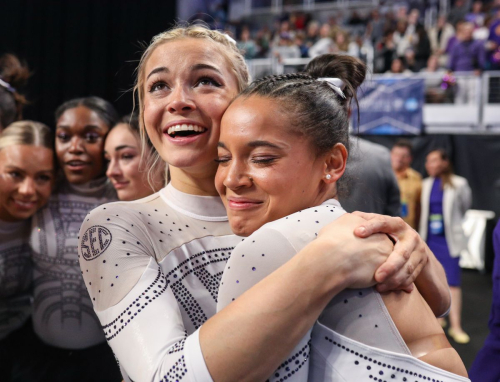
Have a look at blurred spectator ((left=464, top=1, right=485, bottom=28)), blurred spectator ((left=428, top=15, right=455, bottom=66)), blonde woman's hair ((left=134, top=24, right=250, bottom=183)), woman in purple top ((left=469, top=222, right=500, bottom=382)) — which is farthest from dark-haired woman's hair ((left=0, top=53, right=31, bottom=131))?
blurred spectator ((left=464, top=1, right=485, bottom=28))

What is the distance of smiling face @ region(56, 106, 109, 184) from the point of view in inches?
86.7

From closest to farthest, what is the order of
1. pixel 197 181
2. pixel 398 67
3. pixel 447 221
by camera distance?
1. pixel 197 181
2. pixel 447 221
3. pixel 398 67

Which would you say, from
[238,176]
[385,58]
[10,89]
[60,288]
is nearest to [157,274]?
[238,176]

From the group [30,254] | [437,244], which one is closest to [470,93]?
[437,244]

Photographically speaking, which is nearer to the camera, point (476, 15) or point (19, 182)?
point (19, 182)

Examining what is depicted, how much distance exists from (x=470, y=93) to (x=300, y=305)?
743 cm

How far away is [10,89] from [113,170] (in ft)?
2.40

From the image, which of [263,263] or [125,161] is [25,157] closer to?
[125,161]

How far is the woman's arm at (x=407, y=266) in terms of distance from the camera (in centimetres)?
Answer: 88

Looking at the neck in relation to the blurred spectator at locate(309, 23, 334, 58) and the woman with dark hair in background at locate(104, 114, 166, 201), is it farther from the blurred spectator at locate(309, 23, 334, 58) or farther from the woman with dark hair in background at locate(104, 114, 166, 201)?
the blurred spectator at locate(309, 23, 334, 58)

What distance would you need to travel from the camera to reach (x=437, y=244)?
14.7 ft

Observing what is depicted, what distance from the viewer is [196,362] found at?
0.82m

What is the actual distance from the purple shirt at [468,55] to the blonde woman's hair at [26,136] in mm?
7484

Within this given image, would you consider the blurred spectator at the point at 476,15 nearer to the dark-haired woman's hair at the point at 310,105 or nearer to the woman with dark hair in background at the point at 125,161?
the woman with dark hair in background at the point at 125,161
